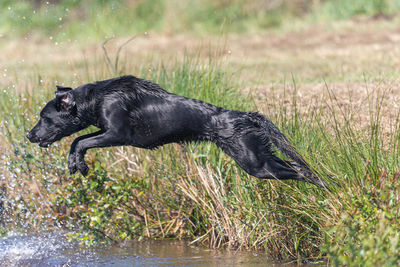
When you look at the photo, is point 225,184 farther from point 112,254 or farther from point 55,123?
point 55,123

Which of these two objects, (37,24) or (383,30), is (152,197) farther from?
(37,24)

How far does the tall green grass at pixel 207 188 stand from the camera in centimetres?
559

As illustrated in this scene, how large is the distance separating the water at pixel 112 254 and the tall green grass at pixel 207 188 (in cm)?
14

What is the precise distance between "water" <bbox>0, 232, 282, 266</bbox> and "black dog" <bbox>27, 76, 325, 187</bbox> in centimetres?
108

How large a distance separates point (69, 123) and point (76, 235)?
4.17 ft

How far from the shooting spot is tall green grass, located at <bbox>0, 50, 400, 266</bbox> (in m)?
5.59

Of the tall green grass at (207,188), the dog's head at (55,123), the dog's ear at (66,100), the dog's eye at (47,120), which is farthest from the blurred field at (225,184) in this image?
the dog's ear at (66,100)

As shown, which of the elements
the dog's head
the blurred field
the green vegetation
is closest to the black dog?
the dog's head

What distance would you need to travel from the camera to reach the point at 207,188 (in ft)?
21.9

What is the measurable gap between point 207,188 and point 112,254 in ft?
4.38

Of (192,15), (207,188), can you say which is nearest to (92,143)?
(207,188)

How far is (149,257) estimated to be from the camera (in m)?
6.86

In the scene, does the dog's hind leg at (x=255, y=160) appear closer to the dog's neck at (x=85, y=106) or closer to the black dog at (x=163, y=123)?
the black dog at (x=163, y=123)

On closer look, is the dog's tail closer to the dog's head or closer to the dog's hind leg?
the dog's hind leg
